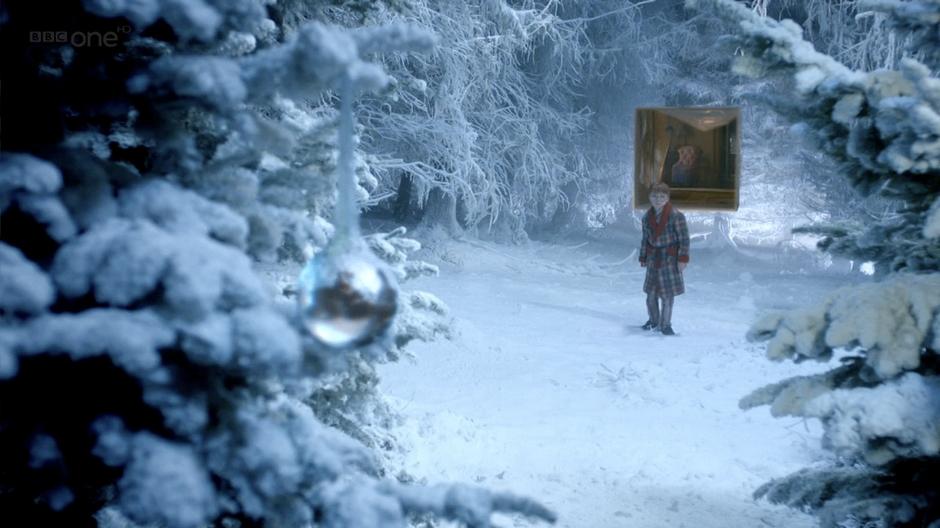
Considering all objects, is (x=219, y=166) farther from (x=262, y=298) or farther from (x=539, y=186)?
(x=539, y=186)

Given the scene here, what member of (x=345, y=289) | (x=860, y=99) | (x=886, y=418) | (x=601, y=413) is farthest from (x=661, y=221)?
(x=345, y=289)

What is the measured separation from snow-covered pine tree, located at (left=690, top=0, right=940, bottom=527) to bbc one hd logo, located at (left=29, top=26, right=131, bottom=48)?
179 centimetres

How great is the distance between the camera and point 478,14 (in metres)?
11.9

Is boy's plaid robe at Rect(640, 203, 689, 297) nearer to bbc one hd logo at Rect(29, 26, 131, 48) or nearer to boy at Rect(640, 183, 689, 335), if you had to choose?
boy at Rect(640, 183, 689, 335)

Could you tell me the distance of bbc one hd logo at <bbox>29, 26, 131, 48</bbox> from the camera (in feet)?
5.64

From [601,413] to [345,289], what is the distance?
4955mm

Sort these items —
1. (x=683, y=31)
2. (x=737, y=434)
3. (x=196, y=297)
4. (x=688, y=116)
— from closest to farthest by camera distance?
(x=196, y=297) → (x=737, y=434) → (x=688, y=116) → (x=683, y=31)

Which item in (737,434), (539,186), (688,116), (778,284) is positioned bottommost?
(778,284)

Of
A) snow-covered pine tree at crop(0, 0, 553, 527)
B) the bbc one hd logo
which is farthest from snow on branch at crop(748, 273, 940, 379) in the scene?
the bbc one hd logo

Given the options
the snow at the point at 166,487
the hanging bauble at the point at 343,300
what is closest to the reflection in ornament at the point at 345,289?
the hanging bauble at the point at 343,300

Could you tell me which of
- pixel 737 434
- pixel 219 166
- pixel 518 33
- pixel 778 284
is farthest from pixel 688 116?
pixel 219 166

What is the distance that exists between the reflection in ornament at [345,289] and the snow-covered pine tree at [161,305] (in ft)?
0.20

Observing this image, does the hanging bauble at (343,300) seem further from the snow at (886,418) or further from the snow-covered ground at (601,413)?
the snow-covered ground at (601,413)

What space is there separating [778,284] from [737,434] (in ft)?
30.4
